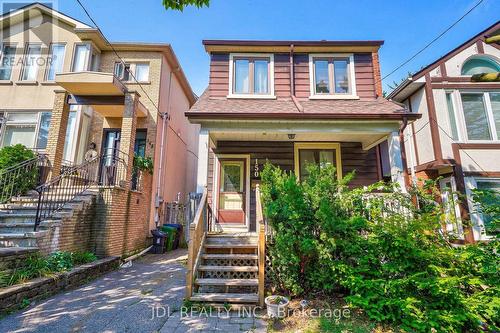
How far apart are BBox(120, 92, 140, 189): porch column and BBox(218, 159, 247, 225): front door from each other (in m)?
2.94

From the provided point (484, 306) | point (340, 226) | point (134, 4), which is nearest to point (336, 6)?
point (134, 4)

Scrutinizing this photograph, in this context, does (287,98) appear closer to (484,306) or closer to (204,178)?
(204,178)

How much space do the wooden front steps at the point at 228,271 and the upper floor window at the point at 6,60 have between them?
1274 cm

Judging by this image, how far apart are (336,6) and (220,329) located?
9329mm

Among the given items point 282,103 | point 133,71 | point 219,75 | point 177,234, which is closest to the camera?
point 282,103

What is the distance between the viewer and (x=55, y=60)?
1066 cm

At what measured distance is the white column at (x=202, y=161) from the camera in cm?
596

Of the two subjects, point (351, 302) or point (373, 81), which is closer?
point (351, 302)

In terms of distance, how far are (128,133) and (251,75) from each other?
4.52 m

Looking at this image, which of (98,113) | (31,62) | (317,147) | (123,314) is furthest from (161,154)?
(31,62)

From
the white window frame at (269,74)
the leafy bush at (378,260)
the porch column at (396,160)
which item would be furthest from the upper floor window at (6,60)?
the porch column at (396,160)

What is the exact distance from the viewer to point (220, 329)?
335 centimetres

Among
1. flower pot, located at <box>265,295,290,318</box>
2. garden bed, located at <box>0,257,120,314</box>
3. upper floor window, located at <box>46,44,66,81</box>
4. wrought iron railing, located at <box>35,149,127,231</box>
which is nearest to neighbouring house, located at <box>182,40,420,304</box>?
wrought iron railing, located at <box>35,149,127,231</box>

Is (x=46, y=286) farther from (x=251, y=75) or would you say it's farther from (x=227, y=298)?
(x=251, y=75)
